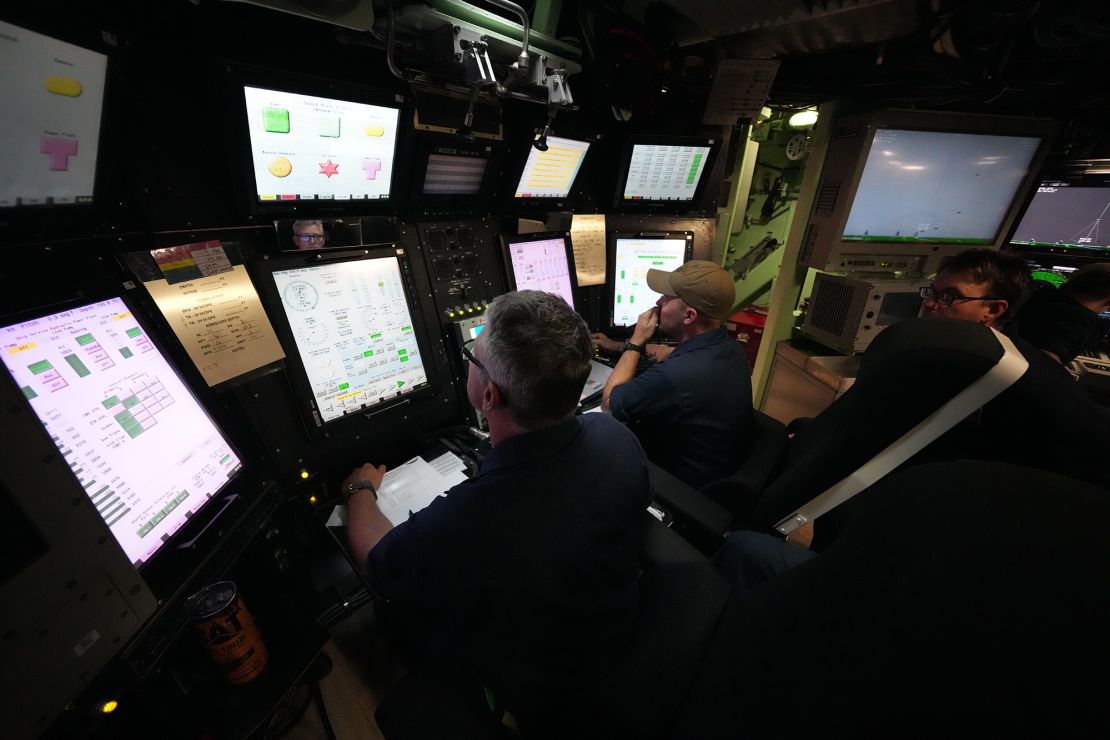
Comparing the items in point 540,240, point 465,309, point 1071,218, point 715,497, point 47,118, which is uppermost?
point 47,118

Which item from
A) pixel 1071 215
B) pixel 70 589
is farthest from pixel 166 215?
pixel 1071 215

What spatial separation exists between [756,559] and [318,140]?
1.75 meters

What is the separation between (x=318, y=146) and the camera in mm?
1181

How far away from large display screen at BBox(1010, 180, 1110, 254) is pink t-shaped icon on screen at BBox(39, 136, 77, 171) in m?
4.16

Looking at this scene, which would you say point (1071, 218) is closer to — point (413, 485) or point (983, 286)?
point (983, 286)

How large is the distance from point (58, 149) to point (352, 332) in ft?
2.35

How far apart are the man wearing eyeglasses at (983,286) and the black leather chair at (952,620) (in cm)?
185

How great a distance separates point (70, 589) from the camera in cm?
54

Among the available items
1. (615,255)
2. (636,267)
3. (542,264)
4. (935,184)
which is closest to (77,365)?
(542,264)

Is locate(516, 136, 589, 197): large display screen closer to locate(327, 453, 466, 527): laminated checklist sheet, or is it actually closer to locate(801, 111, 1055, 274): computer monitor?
locate(327, 453, 466, 527): laminated checklist sheet

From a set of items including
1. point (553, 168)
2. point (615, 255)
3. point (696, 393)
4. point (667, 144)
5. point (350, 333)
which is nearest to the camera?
point (350, 333)

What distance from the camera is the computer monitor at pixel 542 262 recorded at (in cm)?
194

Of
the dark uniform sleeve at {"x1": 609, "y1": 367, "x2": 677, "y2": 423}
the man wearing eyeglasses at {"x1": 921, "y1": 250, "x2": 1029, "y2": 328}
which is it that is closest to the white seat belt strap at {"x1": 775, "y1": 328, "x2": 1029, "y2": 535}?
the dark uniform sleeve at {"x1": 609, "y1": 367, "x2": 677, "y2": 423}

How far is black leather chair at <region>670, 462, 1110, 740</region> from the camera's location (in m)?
0.32
